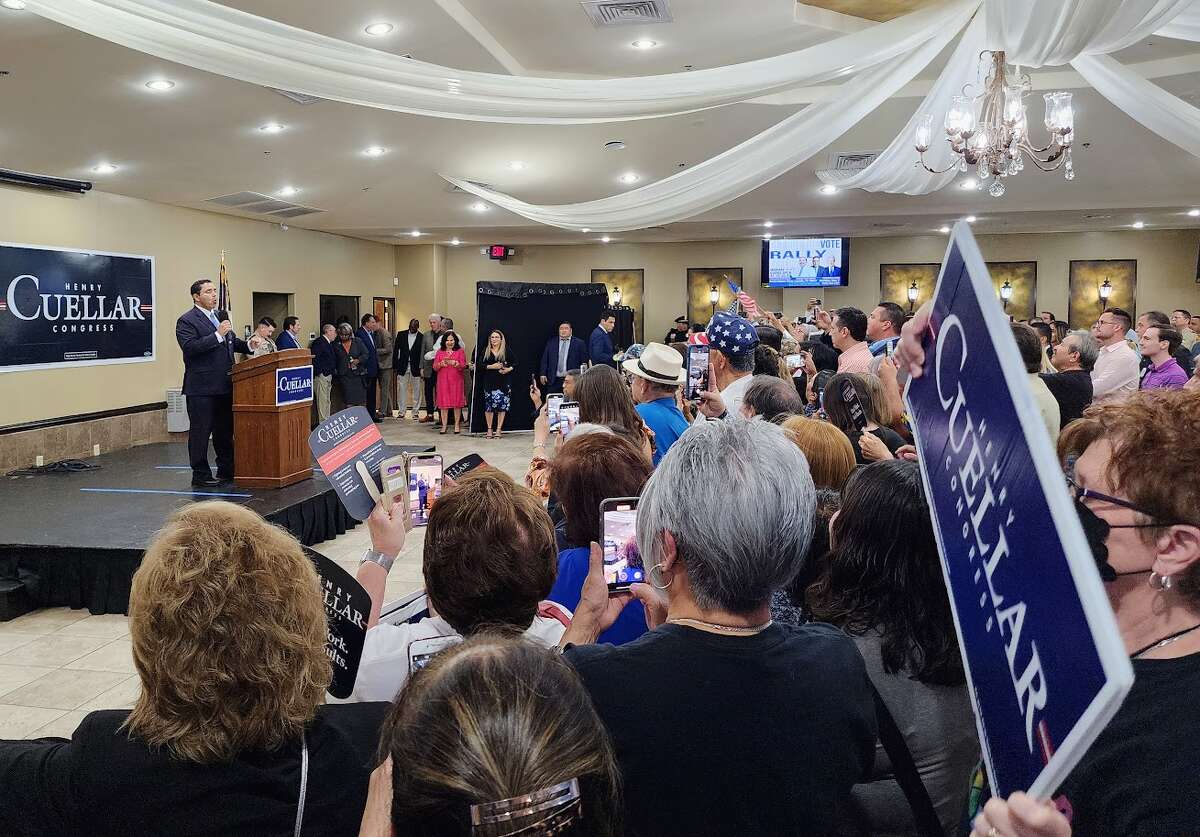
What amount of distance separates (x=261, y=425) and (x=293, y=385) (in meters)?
0.41

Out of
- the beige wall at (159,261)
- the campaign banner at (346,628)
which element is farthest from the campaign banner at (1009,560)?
the beige wall at (159,261)

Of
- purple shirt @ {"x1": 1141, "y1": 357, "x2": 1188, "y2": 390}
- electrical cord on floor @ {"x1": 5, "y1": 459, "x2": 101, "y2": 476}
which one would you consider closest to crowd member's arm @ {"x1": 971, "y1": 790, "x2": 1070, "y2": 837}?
purple shirt @ {"x1": 1141, "y1": 357, "x2": 1188, "y2": 390}

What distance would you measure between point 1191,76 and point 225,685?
271 inches

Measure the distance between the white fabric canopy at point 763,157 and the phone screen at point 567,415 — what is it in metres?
1.73

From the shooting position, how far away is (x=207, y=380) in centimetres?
610

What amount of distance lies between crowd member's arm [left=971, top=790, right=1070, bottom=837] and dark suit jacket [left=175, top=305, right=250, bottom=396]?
20.5 ft

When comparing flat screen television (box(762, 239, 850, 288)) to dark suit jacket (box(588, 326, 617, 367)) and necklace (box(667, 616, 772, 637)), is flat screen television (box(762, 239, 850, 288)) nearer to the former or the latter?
dark suit jacket (box(588, 326, 617, 367))

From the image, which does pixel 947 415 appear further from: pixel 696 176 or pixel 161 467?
pixel 161 467

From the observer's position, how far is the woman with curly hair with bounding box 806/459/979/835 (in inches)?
49.7

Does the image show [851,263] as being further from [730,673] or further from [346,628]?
[730,673]

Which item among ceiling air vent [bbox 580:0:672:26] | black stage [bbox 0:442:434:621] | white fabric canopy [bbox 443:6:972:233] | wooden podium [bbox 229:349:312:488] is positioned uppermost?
ceiling air vent [bbox 580:0:672:26]

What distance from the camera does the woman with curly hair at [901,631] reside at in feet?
4.14

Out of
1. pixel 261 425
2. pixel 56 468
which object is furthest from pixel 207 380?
pixel 56 468

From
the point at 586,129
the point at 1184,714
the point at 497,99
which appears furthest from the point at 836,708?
the point at 586,129
